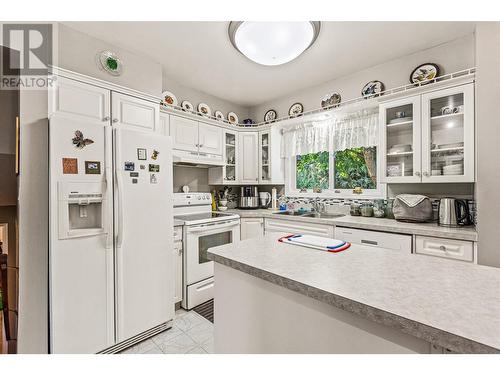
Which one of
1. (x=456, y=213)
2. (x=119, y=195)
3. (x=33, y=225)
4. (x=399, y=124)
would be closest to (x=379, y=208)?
(x=456, y=213)

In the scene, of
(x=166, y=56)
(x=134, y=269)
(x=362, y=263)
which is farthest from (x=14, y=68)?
(x=362, y=263)

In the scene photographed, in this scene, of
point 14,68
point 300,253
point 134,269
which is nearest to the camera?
point 300,253

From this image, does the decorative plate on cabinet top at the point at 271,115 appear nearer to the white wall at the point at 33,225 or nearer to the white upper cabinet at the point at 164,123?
the white upper cabinet at the point at 164,123

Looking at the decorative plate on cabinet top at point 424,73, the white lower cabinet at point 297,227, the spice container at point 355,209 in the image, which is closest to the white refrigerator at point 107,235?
the white lower cabinet at point 297,227

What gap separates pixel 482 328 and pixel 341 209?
259cm

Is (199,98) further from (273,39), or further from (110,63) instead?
(273,39)

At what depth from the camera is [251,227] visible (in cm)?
306

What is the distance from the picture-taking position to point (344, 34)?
6.93 ft

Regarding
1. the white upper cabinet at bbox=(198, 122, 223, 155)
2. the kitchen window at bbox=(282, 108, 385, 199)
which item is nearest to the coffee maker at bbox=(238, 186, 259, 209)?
the kitchen window at bbox=(282, 108, 385, 199)

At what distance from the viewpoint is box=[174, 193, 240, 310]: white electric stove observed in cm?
242

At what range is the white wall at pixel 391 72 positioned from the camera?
7.23ft

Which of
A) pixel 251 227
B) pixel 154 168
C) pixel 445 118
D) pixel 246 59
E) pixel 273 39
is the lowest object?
pixel 251 227

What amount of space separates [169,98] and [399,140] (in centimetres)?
264

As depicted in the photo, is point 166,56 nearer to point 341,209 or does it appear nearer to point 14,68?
point 14,68
